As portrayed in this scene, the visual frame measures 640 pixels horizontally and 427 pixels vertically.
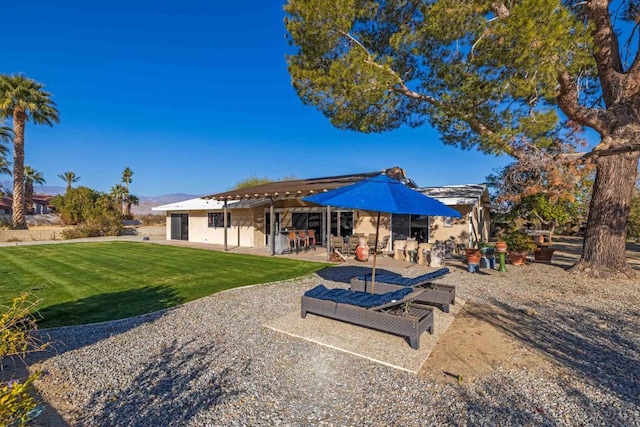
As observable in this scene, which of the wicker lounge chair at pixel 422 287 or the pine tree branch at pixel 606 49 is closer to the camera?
the wicker lounge chair at pixel 422 287

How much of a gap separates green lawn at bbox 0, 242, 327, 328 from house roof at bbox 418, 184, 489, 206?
6.80 metres

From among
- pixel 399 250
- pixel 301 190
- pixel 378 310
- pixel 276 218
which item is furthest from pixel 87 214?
pixel 378 310

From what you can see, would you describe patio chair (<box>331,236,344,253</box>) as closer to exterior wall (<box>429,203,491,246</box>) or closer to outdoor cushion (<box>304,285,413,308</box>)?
exterior wall (<box>429,203,491,246</box>)

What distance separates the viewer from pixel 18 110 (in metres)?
24.9

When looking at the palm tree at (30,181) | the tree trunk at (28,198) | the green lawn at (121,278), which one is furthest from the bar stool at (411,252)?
the tree trunk at (28,198)

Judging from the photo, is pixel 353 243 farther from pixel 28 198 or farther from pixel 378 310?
pixel 28 198

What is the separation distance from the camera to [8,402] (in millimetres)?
1617

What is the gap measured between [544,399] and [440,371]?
1.03 meters

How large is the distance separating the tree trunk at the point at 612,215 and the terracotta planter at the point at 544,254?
8.91 ft

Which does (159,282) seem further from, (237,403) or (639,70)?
(639,70)

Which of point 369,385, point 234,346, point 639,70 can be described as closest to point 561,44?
point 639,70

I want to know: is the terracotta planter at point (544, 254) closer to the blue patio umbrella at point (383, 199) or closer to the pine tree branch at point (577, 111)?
the pine tree branch at point (577, 111)

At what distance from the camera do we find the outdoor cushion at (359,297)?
15.9 ft

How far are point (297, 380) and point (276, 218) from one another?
15.3m
